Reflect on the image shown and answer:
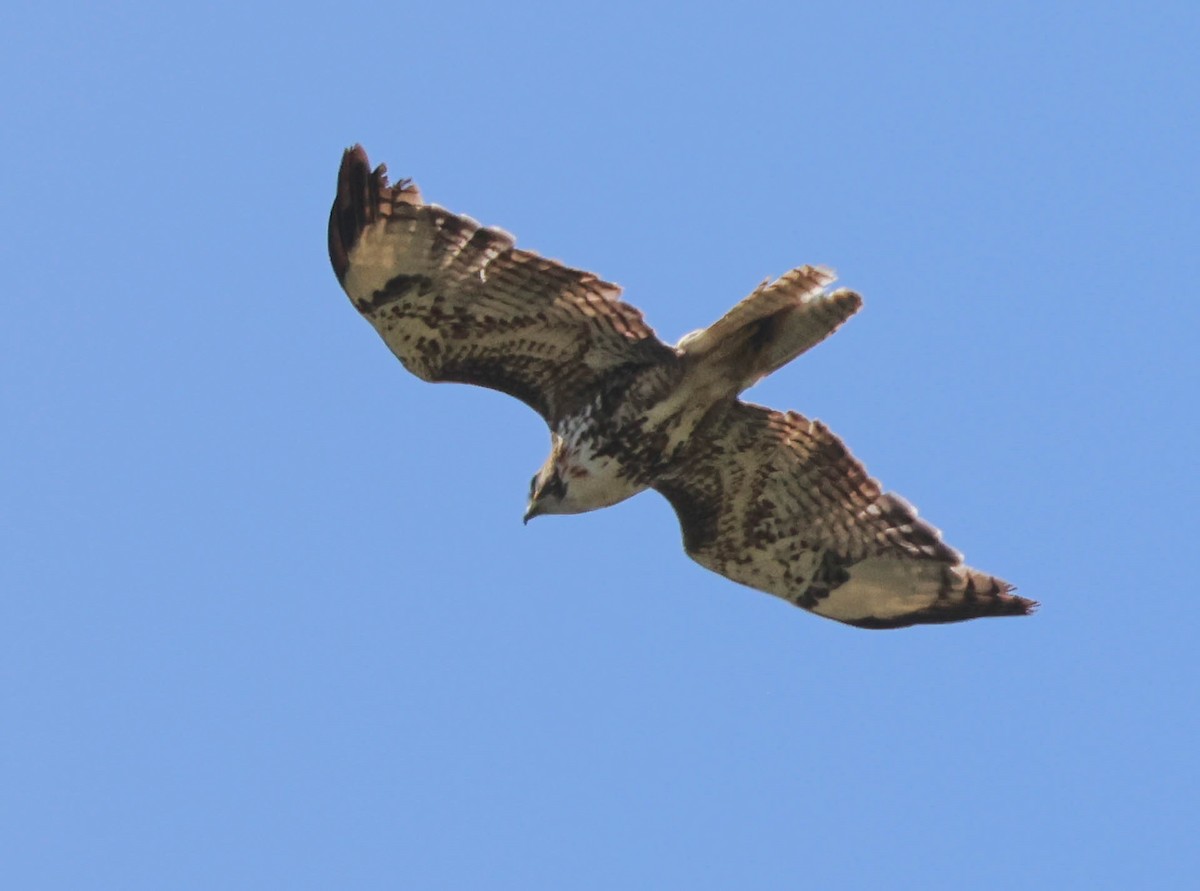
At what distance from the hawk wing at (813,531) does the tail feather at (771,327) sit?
14.4 inches

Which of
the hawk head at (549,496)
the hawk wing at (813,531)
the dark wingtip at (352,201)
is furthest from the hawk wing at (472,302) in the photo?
the hawk wing at (813,531)

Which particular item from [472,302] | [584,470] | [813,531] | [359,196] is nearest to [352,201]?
[359,196]

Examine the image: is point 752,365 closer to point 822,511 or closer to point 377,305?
point 822,511

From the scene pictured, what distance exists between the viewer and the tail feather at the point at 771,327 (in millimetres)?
10867

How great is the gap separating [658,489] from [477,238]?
2.12 metres

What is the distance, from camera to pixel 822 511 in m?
12.0

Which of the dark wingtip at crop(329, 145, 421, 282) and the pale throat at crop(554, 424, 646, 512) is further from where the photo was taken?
the pale throat at crop(554, 424, 646, 512)

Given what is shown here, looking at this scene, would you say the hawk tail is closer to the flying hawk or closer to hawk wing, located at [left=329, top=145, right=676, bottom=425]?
the flying hawk

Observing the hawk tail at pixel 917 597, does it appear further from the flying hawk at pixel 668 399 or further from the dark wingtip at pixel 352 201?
the dark wingtip at pixel 352 201

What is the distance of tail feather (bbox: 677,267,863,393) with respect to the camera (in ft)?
35.7

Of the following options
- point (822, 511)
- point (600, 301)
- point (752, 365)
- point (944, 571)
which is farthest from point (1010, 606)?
point (600, 301)

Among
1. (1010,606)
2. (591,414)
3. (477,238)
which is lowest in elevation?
(1010,606)

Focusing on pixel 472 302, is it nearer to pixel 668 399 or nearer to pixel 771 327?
pixel 668 399

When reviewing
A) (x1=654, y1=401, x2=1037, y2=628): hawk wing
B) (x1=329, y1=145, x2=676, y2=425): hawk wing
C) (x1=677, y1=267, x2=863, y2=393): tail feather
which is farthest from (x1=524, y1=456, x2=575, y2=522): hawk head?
(x1=677, y1=267, x2=863, y2=393): tail feather
